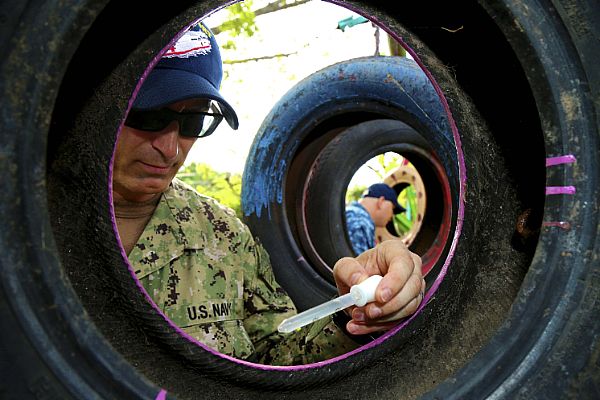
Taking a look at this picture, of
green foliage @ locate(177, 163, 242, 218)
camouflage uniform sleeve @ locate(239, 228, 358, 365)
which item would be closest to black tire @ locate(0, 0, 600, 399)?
camouflage uniform sleeve @ locate(239, 228, 358, 365)

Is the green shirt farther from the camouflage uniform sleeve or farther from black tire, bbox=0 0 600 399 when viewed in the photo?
black tire, bbox=0 0 600 399

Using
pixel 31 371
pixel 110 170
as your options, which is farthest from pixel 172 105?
pixel 31 371

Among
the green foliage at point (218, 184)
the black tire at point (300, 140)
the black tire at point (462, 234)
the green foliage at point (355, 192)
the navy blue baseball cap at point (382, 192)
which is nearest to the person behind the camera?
the black tire at point (462, 234)

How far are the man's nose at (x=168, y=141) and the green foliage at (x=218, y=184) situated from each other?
76.1 inches

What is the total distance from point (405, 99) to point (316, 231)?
3.28 ft

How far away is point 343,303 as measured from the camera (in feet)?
4.06

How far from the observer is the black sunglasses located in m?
1.79

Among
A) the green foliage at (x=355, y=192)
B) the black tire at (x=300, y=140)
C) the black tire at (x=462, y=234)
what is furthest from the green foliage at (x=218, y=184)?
the green foliage at (x=355, y=192)

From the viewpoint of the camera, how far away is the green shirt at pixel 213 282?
73.5 inches

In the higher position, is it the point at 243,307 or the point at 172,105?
the point at 172,105

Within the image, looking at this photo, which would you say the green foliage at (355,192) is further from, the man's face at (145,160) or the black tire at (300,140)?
the man's face at (145,160)

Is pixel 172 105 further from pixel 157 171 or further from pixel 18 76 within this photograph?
pixel 18 76

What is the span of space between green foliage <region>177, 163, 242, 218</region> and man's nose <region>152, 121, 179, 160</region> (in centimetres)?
193

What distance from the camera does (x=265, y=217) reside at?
2.87 meters
